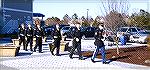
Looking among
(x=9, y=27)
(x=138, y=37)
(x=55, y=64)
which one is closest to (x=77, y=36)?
(x=55, y=64)

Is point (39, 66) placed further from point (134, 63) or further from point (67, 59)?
point (134, 63)

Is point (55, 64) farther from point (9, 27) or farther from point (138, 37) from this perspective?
point (9, 27)

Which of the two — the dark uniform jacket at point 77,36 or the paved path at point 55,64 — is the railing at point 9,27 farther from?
the dark uniform jacket at point 77,36

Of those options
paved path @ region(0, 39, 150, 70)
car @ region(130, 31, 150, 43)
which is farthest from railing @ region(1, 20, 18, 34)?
paved path @ region(0, 39, 150, 70)

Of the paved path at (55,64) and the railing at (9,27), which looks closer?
the paved path at (55,64)

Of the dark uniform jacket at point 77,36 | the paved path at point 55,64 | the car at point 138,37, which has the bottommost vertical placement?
the paved path at point 55,64

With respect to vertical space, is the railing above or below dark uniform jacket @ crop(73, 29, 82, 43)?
below

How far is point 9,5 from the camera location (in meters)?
44.0

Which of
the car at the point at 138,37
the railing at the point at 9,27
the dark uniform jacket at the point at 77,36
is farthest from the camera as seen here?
the railing at the point at 9,27

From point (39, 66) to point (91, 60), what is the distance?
8.74 ft

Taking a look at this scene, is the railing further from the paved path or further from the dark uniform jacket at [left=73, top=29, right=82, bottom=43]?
the dark uniform jacket at [left=73, top=29, right=82, bottom=43]

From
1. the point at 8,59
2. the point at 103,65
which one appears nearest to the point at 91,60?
the point at 103,65

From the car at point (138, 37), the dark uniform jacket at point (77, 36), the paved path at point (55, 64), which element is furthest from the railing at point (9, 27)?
the dark uniform jacket at point (77, 36)

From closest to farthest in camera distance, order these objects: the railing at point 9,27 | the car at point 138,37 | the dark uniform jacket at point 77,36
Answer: the dark uniform jacket at point 77,36 → the car at point 138,37 → the railing at point 9,27
